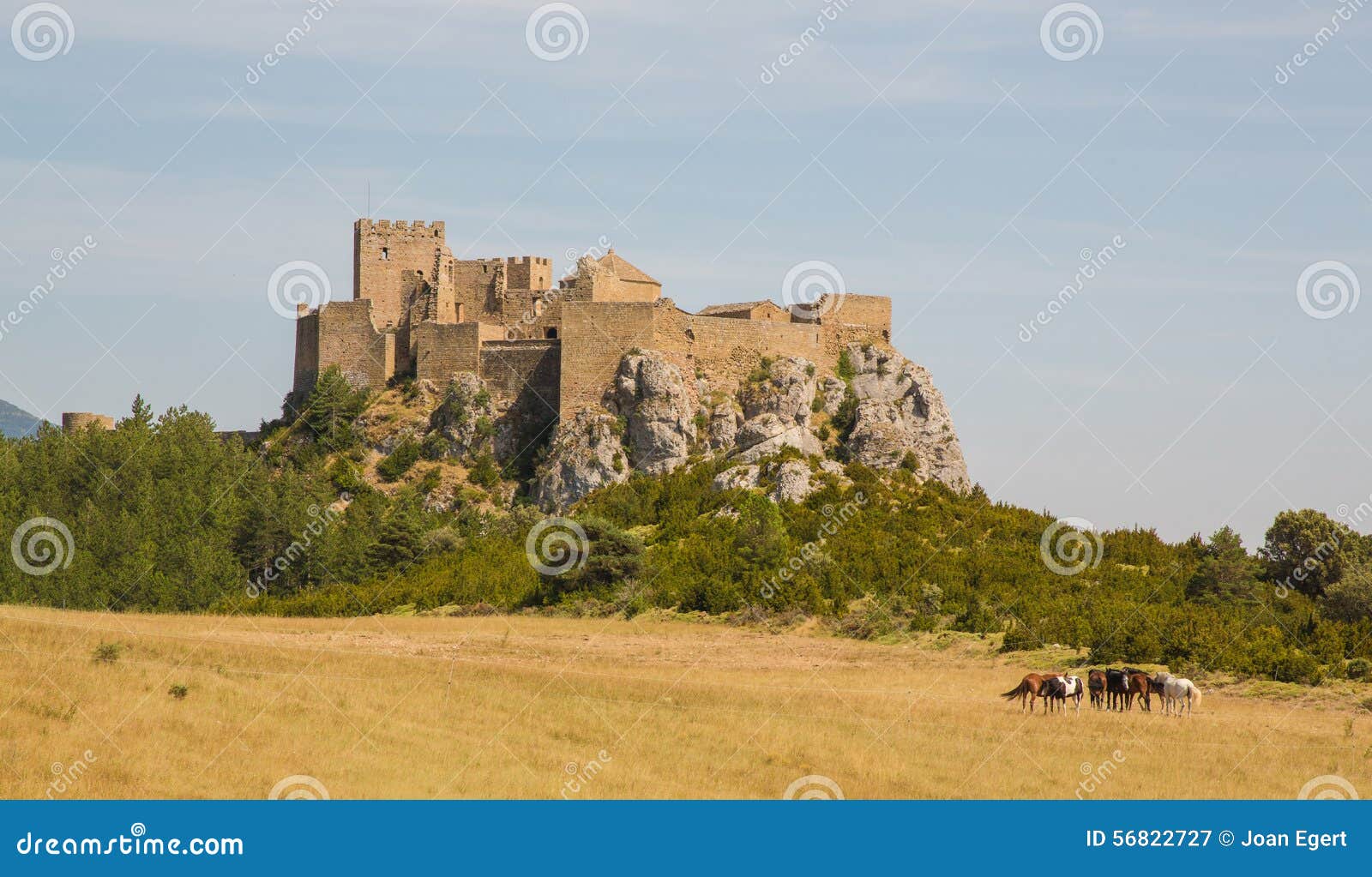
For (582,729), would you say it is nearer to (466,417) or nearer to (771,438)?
(771,438)

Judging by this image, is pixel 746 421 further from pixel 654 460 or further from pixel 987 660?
pixel 987 660

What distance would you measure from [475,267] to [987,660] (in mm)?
32212

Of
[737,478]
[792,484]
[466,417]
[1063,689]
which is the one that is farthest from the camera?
[466,417]

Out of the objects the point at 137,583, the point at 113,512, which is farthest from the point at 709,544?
the point at 113,512

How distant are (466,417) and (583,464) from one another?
17.8 feet

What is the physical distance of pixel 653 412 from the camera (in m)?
51.5

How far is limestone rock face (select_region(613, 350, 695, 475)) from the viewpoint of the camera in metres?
51.6

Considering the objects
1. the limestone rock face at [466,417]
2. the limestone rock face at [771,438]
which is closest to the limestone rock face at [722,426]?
the limestone rock face at [771,438]

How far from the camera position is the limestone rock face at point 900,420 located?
52.5 meters

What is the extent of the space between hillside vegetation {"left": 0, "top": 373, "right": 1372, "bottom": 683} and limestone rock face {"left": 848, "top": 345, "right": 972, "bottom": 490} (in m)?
1.55

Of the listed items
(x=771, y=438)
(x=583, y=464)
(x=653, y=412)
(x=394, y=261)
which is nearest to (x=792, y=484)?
(x=771, y=438)

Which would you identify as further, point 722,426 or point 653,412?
point 722,426

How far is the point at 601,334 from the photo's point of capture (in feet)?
174

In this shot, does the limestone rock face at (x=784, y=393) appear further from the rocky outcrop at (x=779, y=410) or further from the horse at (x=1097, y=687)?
the horse at (x=1097, y=687)
